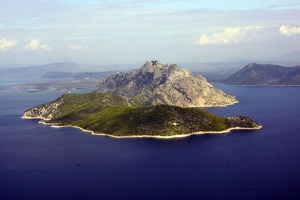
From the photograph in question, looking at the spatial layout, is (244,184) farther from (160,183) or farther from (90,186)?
(90,186)

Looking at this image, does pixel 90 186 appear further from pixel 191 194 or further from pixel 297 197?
pixel 297 197

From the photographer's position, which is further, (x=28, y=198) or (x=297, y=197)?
(x=28, y=198)

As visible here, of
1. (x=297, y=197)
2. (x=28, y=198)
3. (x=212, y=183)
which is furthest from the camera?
(x=212, y=183)

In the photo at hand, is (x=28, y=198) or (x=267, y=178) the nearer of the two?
(x=28, y=198)

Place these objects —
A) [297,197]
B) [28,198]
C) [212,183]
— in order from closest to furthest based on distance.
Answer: [297,197], [28,198], [212,183]

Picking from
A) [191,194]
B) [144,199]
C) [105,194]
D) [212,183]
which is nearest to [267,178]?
[212,183]

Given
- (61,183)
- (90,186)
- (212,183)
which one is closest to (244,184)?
(212,183)

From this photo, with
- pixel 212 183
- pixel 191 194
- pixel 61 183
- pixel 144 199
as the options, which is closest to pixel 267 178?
pixel 212 183
